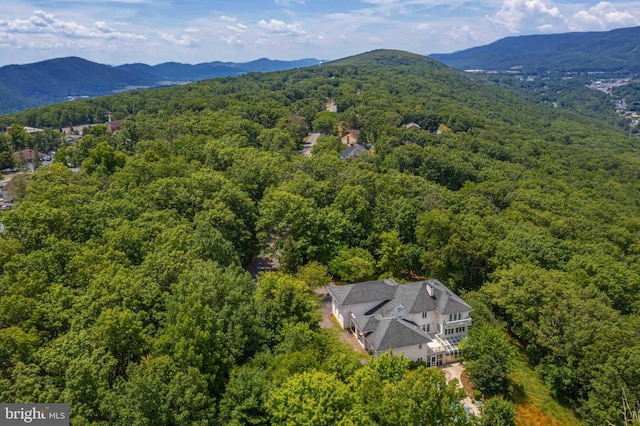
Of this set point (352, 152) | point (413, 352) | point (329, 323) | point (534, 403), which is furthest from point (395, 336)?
point (352, 152)

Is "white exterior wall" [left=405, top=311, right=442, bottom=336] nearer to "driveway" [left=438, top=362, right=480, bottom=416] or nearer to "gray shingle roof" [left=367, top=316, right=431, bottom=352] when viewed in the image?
"gray shingle roof" [left=367, top=316, right=431, bottom=352]

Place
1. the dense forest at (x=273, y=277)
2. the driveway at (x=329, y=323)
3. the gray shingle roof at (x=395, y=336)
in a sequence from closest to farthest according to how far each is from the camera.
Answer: the dense forest at (x=273, y=277) → the gray shingle roof at (x=395, y=336) → the driveway at (x=329, y=323)

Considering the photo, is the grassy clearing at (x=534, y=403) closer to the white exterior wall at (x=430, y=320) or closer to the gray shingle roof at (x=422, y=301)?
the gray shingle roof at (x=422, y=301)

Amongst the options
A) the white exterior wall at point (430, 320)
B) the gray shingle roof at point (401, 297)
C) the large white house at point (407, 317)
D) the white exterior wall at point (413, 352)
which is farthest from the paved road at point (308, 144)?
the white exterior wall at point (413, 352)

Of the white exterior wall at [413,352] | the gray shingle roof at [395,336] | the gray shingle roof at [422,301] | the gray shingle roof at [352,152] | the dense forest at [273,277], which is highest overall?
the gray shingle roof at [352,152]

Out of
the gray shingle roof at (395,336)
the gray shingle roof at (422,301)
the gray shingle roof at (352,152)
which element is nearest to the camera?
the gray shingle roof at (395,336)

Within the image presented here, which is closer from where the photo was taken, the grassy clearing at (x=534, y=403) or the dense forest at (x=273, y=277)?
the dense forest at (x=273, y=277)
